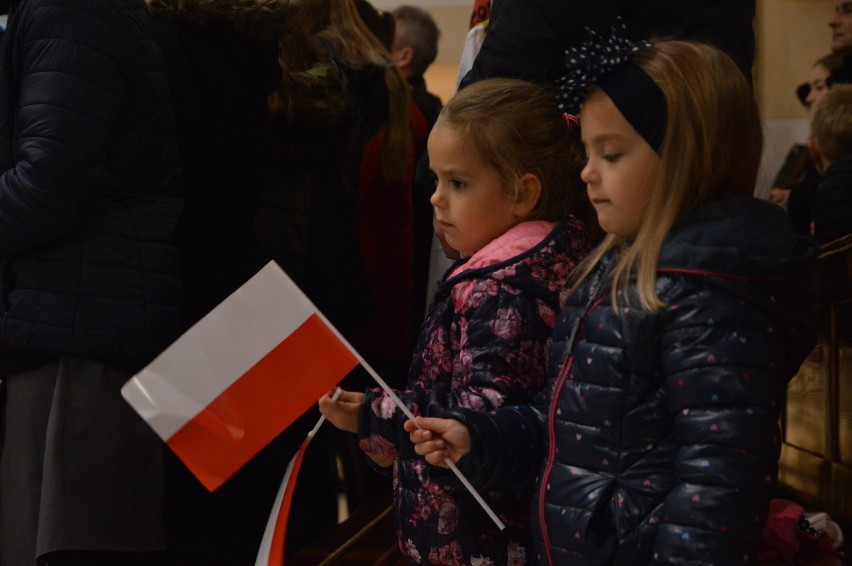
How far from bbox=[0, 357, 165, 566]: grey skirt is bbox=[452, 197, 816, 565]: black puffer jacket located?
1.16 metres

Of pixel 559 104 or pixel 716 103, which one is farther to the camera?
pixel 559 104

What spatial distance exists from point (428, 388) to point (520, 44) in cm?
73

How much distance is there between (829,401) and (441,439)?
1391 mm

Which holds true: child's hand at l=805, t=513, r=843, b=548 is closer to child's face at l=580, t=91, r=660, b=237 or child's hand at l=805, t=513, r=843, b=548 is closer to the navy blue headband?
child's face at l=580, t=91, r=660, b=237

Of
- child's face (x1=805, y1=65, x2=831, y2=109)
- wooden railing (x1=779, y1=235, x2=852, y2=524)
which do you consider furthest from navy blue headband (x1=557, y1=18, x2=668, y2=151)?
child's face (x1=805, y1=65, x2=831, y2=109)

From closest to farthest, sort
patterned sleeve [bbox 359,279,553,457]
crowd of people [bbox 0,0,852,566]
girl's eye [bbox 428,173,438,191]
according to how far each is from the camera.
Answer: crowd of people [bbox 0,0,852,566], patterned sleeve [bbox 359,279,553,457], girl's eye [bbox 428,173,438,191]

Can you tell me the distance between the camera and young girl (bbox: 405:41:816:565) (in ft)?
5.34

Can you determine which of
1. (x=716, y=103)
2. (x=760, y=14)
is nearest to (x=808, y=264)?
(x=716, y=103)

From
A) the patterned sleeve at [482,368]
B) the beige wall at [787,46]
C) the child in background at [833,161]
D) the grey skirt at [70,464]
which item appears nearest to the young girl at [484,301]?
the patterned sleeve at [482,368]

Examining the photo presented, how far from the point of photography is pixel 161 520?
2.72 meters

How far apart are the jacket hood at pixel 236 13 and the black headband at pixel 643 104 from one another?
146 centimetres

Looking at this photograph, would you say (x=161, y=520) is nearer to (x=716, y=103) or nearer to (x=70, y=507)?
(x=70, y=507)

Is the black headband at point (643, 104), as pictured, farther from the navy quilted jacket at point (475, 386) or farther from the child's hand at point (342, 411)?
the child's hand at point (342, 411)

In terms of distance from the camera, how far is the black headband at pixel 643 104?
6.03ft
